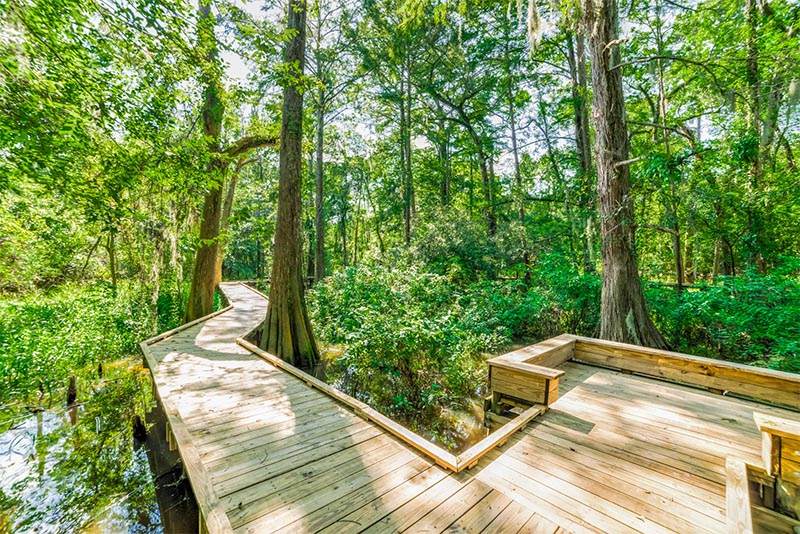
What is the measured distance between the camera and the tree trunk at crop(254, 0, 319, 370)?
701 cm

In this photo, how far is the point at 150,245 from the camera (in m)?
8.57

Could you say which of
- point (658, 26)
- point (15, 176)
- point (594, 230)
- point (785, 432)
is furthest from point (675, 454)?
point (658, 26)

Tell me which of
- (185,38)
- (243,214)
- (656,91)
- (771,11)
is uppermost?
(656,91)

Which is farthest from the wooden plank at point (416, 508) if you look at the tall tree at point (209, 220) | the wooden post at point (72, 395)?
the tall tree at point (209, 220)

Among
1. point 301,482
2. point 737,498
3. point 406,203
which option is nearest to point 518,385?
point 737,498

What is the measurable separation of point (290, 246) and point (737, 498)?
7.16 metres

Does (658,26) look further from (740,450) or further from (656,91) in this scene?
(740,450)

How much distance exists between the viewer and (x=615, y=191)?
559cm

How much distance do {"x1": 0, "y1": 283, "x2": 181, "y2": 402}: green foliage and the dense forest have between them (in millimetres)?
49

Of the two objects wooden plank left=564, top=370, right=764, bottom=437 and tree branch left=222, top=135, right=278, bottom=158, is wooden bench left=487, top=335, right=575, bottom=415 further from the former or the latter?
tree branch left=222, top=135, right=278, bottom=158

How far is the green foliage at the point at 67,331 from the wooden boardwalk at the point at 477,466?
4.43 metres

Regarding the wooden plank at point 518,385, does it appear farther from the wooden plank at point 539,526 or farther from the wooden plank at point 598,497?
the wooden plank at point 539,526

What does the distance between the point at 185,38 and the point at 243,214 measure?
3486 mm

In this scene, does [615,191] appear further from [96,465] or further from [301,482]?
[96,465]
